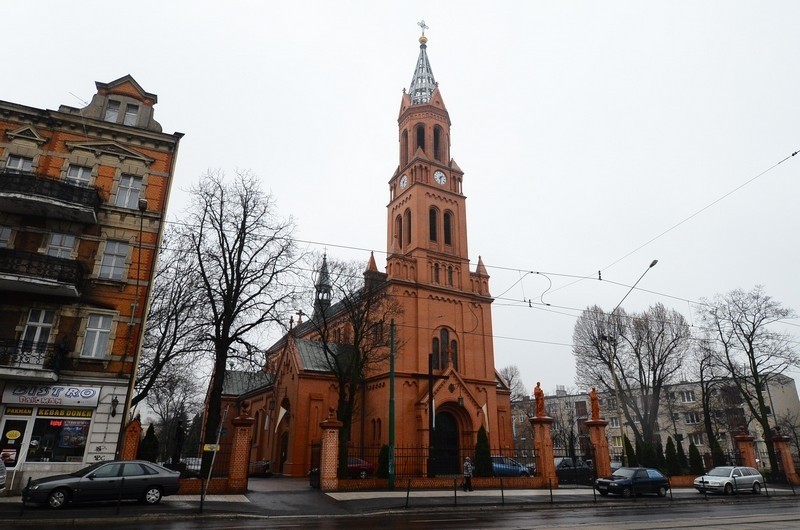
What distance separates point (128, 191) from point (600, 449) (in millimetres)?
27172

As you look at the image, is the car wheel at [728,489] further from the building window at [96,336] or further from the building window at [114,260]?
the building window at [114,260]

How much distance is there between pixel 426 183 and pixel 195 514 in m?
31.2

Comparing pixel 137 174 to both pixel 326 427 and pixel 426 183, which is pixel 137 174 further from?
pixel 426 183

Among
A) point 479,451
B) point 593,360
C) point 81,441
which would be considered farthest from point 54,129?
point 593,360

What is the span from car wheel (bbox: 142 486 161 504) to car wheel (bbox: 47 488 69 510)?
2029mm

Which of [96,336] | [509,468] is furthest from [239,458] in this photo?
[509,468]

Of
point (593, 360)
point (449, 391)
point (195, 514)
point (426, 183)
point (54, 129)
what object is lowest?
point (195, 514)

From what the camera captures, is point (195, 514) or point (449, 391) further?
point (449, 391)

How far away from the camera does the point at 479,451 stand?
26.4m

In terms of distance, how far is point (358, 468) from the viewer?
27.7m

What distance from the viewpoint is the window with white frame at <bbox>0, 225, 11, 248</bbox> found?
18.8m

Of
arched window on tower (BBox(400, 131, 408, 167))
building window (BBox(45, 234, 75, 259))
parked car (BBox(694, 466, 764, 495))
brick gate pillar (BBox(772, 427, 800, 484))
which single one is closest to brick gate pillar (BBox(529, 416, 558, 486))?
parked car (BBox(694, 466, 764, 495))

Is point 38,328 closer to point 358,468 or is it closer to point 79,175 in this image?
point 79,175

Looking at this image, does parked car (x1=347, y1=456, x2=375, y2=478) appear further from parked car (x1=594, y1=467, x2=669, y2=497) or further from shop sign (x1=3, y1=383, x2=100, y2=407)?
shop sign (x1=3, y1=383, x2=100, y2=407)
